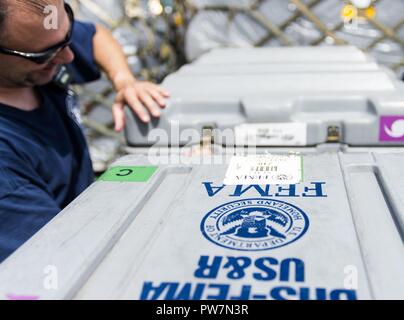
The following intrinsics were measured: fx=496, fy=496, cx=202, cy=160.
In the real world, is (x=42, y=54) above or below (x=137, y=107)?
above

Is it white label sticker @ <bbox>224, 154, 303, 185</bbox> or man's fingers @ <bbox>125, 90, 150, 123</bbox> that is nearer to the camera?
white label sticker @ <bbox>224, 154, 303, 185</bbox>

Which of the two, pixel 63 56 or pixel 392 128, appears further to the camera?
pixel 63 56

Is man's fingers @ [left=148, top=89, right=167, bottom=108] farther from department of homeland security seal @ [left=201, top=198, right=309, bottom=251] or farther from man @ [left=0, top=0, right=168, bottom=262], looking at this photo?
department of homeland security seal @ [left=201, top=198, right=309, bottom=251]

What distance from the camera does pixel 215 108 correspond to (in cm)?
87

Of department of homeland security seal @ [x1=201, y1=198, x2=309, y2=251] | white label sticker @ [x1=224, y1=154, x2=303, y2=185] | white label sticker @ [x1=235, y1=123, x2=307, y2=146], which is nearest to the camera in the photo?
department of homeland security seal @ [x1=201, y1=198, x2=309, y2=251]

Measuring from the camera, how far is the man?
75 cm

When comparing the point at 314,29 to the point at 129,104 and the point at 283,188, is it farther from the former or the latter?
the point at 283,188

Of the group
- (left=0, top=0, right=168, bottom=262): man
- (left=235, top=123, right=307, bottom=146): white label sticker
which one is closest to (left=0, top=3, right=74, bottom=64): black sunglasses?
(left=0, top=0, right=168, bottom=262): man

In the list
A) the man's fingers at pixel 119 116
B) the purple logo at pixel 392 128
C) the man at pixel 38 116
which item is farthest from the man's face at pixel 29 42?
the purple logo at pixel 392 128

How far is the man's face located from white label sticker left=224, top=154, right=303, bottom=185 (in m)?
0.36

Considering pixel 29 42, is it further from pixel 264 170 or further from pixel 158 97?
pixel 264 170

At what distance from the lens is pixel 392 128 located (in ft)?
2.64

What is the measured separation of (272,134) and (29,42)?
0.42 metres

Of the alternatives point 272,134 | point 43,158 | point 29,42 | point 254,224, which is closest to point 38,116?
point 43,158
